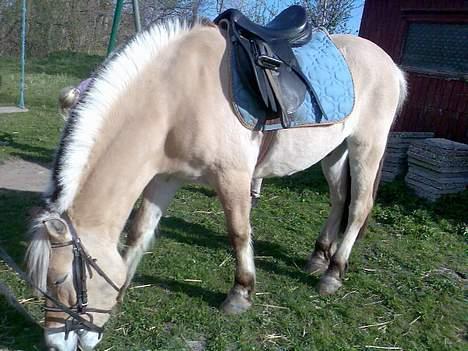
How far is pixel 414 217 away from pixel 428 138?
1716mm

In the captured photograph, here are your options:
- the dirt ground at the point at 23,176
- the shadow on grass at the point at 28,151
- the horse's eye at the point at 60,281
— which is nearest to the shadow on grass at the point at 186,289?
the horse's eye at the point at 60,281

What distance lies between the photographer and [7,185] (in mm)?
4934

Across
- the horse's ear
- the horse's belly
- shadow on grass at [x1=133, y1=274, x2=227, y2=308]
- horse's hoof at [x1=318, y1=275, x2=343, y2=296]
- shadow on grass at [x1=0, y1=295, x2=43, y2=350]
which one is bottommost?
shadow on grass at [x1=133, y1=274, x2=227, y2=308]

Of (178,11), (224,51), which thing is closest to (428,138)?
(224,51)

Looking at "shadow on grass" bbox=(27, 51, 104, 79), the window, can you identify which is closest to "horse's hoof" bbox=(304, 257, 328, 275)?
the window

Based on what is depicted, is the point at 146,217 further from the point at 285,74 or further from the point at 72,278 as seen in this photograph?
the point at 285,74

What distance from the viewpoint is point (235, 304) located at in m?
2.91

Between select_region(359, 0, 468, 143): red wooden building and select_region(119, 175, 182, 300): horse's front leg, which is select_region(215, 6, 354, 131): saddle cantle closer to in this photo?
select_region(119, 175, 182, 300): horse's front leg

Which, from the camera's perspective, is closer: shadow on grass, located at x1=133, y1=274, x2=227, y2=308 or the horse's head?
the horse's head

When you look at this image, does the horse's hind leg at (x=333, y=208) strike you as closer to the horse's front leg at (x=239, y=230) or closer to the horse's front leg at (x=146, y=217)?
the horse's front leg at (x=239, y=230)

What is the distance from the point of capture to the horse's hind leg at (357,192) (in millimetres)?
3326

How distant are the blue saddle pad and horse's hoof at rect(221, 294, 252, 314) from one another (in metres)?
1.11

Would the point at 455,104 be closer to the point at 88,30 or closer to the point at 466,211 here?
the point at 466,211

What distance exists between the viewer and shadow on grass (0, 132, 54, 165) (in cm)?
604
